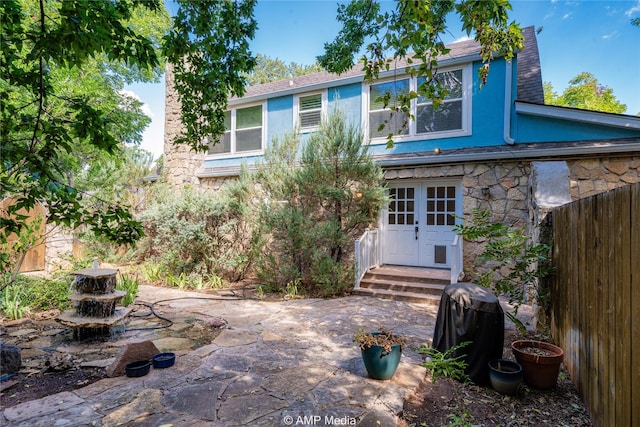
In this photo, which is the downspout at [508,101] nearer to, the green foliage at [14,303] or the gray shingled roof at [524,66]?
the gray shingled roof at [524,66]

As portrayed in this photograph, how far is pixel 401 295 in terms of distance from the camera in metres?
6.34

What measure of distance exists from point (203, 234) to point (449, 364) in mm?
6037

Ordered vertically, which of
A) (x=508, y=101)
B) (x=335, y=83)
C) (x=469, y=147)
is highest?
(x=335, y=83)

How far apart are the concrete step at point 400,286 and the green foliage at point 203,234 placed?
2881 mm

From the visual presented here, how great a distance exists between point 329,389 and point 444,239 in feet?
17.3

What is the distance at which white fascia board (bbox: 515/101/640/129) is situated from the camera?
6.03 meters

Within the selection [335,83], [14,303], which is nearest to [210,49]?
[14,303]

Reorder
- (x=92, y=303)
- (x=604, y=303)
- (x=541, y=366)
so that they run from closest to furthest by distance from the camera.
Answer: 1. (x=604, y=303)
2. (x=541, y=366)
3. (x=92, y=303)

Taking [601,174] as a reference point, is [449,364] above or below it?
below

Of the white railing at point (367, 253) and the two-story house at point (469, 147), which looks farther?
the white railing at point (367, 253)

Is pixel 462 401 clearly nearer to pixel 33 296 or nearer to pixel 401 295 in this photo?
pixel 401 295

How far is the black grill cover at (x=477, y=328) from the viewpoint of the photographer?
3170mm

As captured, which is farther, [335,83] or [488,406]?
[335,83]

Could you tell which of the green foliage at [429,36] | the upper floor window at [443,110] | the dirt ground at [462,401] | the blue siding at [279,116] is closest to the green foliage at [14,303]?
the dirt ground at [462,401]
